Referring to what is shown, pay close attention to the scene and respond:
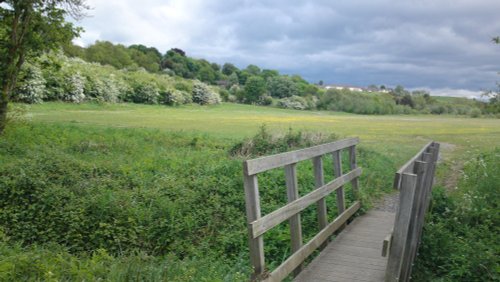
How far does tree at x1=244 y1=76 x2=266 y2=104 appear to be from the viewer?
37812mm

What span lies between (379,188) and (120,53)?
94038mm

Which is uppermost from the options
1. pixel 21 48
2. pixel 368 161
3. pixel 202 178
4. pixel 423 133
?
pixel 21 48

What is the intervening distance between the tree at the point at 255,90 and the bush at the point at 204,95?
449cm

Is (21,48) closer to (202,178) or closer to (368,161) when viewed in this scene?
(202,178)

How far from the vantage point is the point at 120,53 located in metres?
97.4

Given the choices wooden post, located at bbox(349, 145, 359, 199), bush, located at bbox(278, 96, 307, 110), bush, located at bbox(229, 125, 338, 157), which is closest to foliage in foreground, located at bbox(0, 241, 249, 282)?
wooden post, located at bbox(349, 145, 359, 199)

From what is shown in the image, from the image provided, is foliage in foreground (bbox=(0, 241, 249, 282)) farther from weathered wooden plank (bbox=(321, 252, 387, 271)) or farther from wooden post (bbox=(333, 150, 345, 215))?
wooden post (bbox=(333, 150, 345, 215))

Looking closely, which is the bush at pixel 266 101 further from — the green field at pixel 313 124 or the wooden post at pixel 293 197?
the wooden post at pixel 293 197

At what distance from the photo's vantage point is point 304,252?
556cm

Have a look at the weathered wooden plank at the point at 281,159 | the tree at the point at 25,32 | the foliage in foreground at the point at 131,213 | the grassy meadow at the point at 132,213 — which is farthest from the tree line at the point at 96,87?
the weathered wooden plank at the point at 281,159

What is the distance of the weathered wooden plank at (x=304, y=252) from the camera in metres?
4.77

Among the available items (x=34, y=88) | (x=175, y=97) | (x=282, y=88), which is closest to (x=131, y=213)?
(x=34, y=88)

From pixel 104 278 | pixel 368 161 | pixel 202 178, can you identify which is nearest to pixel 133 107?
pixel 368 161

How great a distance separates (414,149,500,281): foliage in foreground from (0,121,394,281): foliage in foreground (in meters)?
1.80
